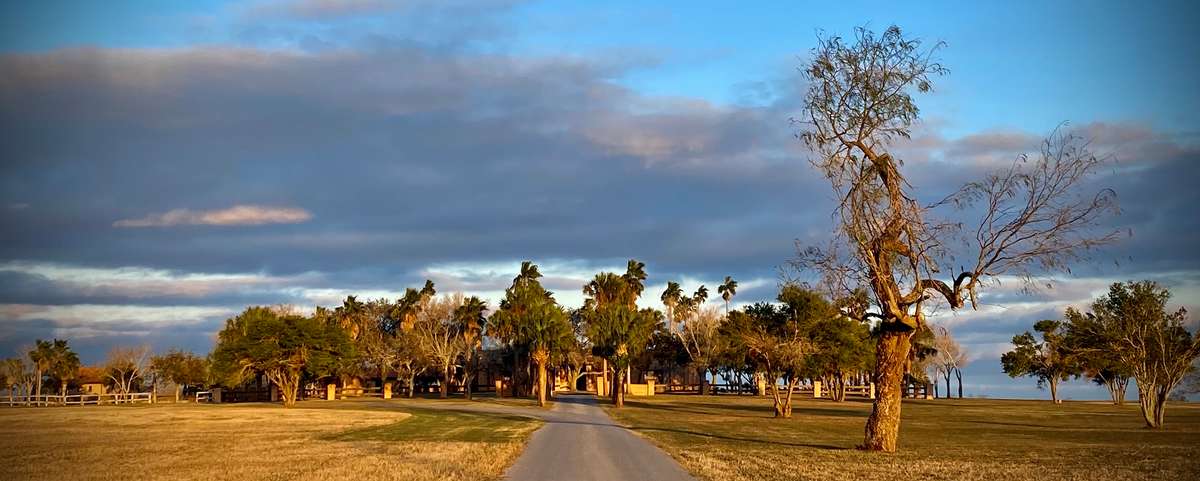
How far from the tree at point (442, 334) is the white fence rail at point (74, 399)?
93.8 feet

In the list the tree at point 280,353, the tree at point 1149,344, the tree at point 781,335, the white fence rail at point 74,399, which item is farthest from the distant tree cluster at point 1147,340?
the white fence rail at point 74,399

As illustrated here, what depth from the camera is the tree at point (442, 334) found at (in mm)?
101438

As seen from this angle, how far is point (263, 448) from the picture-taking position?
31.3m

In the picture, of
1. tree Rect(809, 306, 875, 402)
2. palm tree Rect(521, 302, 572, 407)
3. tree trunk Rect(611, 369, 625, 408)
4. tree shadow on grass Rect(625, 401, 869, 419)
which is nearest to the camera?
tree shadow on grass Rect(625, 401, 869, 419)

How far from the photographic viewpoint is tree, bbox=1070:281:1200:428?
149 ft

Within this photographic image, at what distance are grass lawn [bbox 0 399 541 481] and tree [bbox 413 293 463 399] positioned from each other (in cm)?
4897

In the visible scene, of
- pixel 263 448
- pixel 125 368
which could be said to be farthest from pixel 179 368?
pixel 263 448

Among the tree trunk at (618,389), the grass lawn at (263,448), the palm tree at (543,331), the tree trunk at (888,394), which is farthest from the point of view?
the palm tree at (543,331)

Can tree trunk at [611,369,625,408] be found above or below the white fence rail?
above

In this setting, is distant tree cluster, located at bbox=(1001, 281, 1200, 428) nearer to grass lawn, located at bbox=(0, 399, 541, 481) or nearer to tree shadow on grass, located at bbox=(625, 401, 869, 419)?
tree shadow on grass, located at bbox=(625, 401, 869, 419)

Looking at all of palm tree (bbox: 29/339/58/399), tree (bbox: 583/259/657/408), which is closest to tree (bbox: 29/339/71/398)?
palm tree (bbox: 29/339/58/399)

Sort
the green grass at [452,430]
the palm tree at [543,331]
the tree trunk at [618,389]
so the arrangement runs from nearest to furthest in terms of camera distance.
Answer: the green grass at [452,430] → the tree trunk at [618,389] → the palm tree at [543,331]

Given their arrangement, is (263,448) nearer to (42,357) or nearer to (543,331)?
(543,331)

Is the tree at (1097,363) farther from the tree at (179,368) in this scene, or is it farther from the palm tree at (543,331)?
the tree at (179,368)
